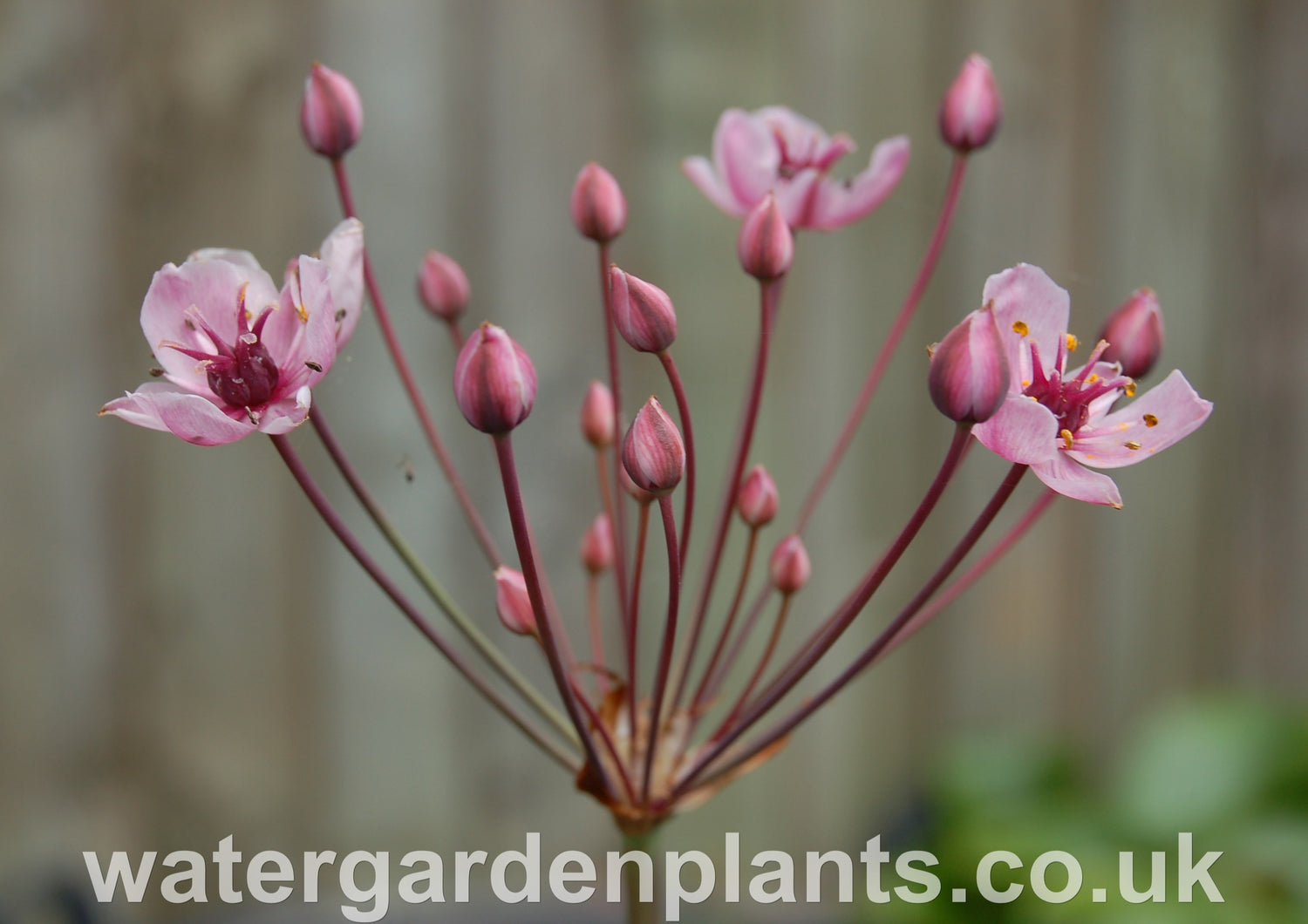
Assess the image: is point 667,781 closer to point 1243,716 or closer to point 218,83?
point 218,83

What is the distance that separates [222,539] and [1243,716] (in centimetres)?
127

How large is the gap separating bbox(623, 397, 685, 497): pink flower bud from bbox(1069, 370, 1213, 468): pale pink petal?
184 mm

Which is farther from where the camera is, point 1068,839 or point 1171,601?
point 1171,601

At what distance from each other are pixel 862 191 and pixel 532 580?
0.98 ft

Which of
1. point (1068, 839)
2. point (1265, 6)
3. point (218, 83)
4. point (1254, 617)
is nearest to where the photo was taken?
point (218, 83)

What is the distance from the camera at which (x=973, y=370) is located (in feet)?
1.20

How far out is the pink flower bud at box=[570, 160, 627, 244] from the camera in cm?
52

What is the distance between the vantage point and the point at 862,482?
135cm

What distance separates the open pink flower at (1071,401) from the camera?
16.5 inches

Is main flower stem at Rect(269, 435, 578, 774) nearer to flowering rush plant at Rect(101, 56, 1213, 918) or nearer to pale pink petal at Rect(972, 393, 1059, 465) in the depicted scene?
flowering rush plant at Rect(101, 56, 1213, 918)

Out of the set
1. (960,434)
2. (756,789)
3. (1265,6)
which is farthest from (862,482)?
(960,434)

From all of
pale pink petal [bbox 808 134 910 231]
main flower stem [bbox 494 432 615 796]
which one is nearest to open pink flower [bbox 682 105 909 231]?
pale pink petal [bbox 808 134 910 231]

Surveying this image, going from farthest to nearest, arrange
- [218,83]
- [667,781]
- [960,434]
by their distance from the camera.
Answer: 1. [218,83]
2. [667,781]
3. [960,434]

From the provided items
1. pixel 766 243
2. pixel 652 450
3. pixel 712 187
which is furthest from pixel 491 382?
pixel 712 187
